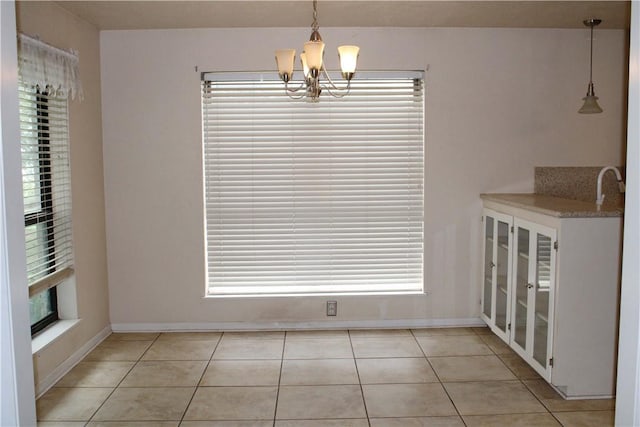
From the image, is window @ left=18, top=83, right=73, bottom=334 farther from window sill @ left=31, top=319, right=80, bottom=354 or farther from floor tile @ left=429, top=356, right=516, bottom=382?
floor tile @ left=429, top=356, right=516, bottom=382

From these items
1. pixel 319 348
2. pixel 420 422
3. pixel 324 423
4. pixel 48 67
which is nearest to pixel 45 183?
pixel 48 67

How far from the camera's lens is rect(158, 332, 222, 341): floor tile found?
14.4 ft

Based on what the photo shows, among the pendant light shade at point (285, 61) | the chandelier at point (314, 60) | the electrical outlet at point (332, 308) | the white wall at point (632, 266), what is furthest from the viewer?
the electrical outlet at point (332, 308)

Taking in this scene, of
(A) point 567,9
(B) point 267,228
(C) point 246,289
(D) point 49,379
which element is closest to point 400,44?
(A) point 567,9

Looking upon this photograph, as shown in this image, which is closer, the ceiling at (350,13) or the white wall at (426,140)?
the ceiling at (350,13)

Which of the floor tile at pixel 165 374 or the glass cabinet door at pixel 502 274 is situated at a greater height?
the glass cabinet door at pixel 502 274

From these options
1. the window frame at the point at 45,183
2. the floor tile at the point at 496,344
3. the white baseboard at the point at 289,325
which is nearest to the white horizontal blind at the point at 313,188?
the white baseboard at the point at 289,325

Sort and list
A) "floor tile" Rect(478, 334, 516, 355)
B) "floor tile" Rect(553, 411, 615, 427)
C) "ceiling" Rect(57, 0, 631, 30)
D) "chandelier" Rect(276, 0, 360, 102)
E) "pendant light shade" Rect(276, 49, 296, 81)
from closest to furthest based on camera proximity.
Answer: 1. "chandelier" Rect(276, 0, 360, 102)
2. "pendant light shade" Rect(276, 49, 296, 81)
3. "floor tile" Rect(553, 411, 615, 427)
4. "ceiling" Rect(57, 0, 631, 30)
5. "floor tile" Rect(478, 334, 516, 355)

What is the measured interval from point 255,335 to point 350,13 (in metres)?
2.45

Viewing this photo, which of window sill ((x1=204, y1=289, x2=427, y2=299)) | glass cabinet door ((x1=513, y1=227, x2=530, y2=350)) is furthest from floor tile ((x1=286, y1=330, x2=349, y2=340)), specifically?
glass cabinet door ((x1=513, y1=227, x2=530, y2=350))

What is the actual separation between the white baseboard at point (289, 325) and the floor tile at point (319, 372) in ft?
2.29

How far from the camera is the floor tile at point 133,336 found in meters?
4.38

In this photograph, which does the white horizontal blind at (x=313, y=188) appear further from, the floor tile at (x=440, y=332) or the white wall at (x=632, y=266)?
the white wall at (x=632, y=266)

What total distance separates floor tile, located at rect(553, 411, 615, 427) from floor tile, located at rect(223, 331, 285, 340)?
6.81 ft
